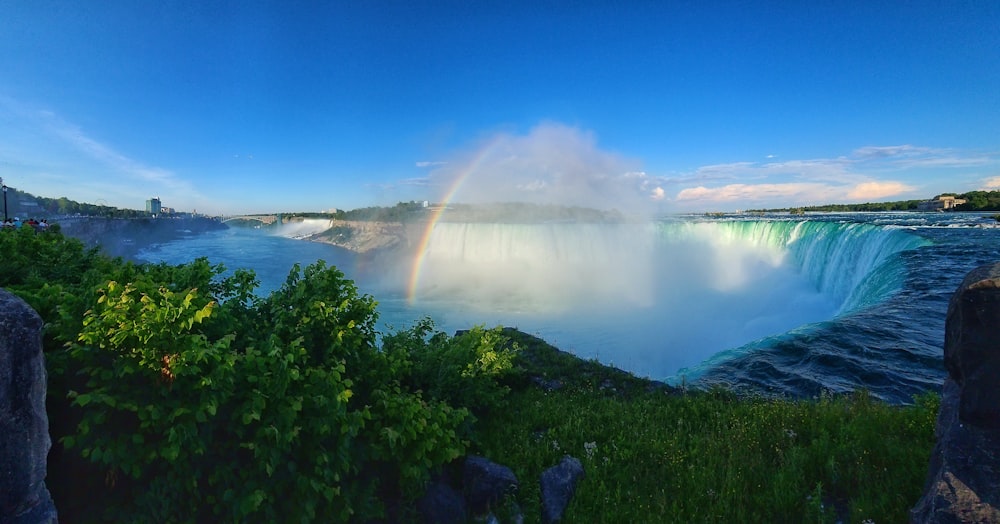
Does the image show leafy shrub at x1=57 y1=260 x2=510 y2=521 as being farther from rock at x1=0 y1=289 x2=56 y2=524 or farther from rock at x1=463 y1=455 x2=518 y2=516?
rock at x1=463 y1=455 x2=518 y2=516

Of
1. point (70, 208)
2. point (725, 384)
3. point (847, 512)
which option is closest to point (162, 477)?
point (847, 512)

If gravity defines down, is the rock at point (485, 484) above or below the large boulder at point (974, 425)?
below

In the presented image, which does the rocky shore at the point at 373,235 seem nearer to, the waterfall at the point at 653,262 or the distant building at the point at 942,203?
the waterfall at the point at 653,262

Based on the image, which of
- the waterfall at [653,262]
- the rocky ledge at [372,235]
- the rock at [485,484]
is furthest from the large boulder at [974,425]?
the rocky ledge at [372,235]

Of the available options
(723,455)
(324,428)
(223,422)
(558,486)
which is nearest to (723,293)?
(723,455)

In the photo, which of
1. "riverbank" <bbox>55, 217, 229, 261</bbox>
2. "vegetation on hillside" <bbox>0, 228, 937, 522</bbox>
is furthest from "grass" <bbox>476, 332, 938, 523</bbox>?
"riverbank" <bbox>55, 217, 229, 261</bbox>

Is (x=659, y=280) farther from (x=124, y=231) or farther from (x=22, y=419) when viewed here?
(x=124, y=231)
